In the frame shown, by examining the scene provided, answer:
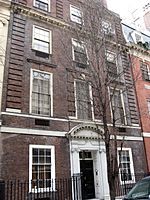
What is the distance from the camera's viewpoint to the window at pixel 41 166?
12031 mm

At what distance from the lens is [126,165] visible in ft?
52.3

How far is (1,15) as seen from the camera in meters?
14.5

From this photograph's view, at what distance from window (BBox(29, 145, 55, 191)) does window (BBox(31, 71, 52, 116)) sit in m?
2.19

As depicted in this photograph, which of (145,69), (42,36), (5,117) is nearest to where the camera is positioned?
(5,117)

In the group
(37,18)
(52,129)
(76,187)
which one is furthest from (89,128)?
(37,18)

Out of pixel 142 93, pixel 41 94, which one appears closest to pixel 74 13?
pixel 41 94

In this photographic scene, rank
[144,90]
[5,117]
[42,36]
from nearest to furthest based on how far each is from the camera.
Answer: [5,117], [42,36], [144,90]

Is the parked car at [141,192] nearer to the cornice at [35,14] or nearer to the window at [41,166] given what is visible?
the window at [41,166]

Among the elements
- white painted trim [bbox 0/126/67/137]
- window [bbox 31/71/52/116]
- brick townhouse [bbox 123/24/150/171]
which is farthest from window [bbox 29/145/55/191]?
brick townhouse [bbox 123/24/150/171]

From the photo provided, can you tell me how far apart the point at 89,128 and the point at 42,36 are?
23.0 feet

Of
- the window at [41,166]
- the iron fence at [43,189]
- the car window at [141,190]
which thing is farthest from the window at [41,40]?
the car window at [141,190]

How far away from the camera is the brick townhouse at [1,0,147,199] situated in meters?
12.3

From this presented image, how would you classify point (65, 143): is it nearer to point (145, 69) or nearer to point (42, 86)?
point (42, 86)

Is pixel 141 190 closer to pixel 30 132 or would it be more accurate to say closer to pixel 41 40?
pixel 30 132
